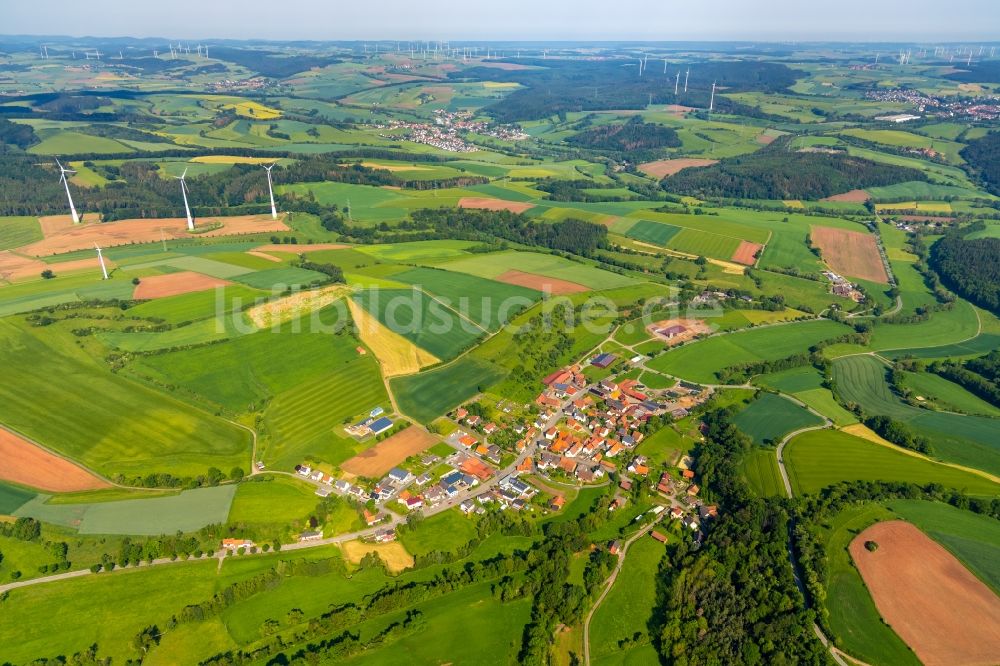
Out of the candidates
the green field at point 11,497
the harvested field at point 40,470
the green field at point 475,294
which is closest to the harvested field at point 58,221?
the green field at point 475,294

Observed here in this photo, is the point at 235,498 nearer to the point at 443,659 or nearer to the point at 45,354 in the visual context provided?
the point at 443,659

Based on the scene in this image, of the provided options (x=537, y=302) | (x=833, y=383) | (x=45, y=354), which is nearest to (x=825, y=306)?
(x=833, y=383)

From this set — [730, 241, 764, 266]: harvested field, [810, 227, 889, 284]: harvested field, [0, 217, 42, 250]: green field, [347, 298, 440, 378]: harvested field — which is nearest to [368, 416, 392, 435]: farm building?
[347, 298, 440, 378]: harvested field

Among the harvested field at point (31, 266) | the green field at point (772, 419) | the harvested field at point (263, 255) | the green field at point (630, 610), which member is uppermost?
the harvested field at point (263, 255)

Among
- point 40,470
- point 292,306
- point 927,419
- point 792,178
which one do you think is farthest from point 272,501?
point 792,178

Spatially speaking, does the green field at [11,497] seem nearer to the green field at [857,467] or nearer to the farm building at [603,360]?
the farm building at [603,360]

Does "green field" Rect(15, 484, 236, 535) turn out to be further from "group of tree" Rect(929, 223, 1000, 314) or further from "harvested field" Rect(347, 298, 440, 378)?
"group of tree" Rect(929, 223, 1000, 314)
